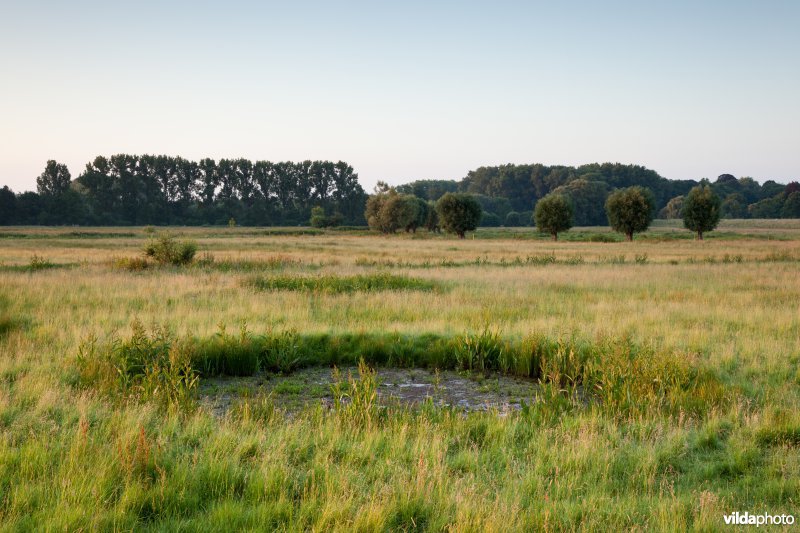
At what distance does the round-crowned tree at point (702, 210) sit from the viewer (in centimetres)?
6988

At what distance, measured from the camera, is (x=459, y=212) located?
274 feet

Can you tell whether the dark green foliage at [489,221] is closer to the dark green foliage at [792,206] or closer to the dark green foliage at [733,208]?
the dark green foliage at [733,208]

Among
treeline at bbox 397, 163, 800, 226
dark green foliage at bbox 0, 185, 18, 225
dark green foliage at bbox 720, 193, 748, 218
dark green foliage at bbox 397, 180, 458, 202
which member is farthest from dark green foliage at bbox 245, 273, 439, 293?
dark green foliage at bbox 720, 193, 748, 218

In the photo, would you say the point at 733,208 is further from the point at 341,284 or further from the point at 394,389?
the point at 394,389

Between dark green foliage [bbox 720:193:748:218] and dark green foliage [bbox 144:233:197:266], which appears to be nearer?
dark green foliage [bbox 144:233:197:266]

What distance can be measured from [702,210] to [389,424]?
74253mm

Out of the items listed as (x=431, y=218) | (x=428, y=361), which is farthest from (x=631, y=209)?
(x=428, y=361)

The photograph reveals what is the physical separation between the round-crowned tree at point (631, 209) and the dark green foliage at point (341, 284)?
2139 inches

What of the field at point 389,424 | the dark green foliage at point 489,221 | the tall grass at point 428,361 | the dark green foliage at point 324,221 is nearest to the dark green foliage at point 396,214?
the dark green foliage at point 324,221

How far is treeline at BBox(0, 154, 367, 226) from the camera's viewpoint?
110500mm

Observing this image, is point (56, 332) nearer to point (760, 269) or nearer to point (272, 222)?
point (760, 269)

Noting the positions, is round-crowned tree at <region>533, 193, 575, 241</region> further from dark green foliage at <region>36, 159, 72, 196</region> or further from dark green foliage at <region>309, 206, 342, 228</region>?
dark green foliage at <region>36, 159, 72, 196</region>

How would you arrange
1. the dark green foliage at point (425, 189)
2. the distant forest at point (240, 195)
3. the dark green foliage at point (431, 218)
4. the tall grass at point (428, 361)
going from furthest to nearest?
the dark green foliage at point (425, 189) < the distant forest at point (240, 195) < the dark green foliage at point (431, 218) < the tall grass at point (428, 361)

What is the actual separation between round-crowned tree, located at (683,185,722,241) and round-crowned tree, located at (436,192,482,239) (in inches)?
1116
